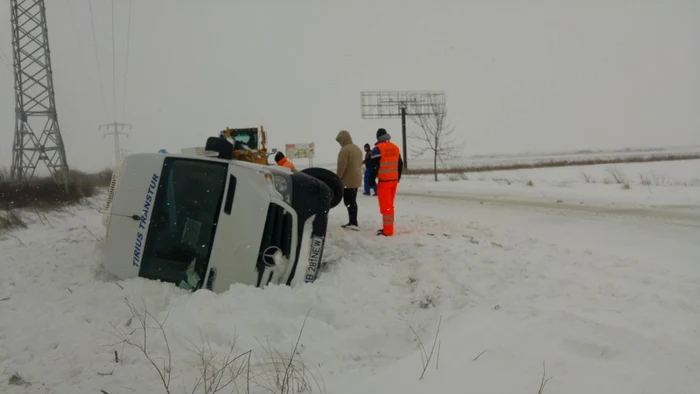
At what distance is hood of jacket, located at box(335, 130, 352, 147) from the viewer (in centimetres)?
880

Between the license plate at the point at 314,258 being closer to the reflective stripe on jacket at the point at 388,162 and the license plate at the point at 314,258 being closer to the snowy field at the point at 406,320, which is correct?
the snowy field at the point at 406,320

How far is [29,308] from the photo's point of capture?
489 cm

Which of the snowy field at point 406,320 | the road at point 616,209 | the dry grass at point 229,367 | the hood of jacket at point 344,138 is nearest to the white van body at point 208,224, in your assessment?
the snowy field at point 406,320

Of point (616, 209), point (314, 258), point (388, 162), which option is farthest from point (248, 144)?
point (616, 209)

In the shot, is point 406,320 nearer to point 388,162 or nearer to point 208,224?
point 208,224

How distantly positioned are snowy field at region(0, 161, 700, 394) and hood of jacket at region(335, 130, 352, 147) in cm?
218

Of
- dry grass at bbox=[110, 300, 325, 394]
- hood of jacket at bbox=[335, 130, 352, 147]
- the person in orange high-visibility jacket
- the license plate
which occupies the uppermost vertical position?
hood of jacket at bbox=[335, 130, 352, 147]

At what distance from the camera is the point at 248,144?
12242 millimetres

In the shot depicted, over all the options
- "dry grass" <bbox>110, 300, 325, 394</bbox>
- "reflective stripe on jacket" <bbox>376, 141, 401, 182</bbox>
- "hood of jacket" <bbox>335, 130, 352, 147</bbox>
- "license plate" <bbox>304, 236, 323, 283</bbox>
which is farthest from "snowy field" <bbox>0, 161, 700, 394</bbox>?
"hood of jacket" <bbox>335, 130, 352, 147</bbox>

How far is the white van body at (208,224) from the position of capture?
4734mm

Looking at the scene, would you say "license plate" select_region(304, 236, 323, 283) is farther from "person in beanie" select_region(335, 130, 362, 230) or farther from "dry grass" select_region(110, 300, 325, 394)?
"person in beanie" select_region(335, 130, 362, 230)

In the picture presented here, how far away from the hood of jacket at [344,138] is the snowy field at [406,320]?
85.9 inches

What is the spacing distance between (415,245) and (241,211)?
119 inches

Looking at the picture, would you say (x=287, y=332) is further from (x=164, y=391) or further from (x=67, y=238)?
(x=67, y=238)
